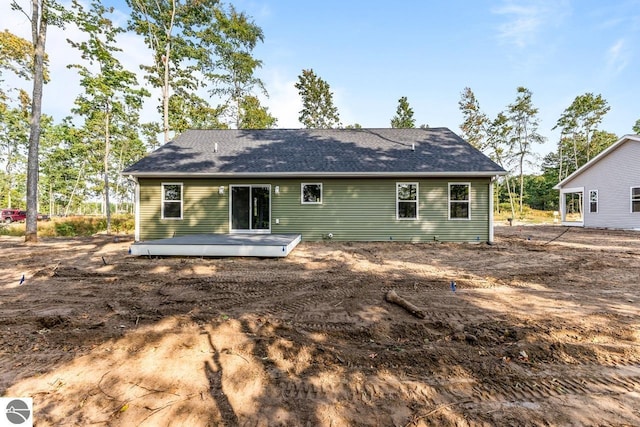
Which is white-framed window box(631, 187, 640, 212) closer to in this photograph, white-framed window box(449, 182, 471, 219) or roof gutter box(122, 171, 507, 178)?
roof gutter box(122, 171, 507, 178)

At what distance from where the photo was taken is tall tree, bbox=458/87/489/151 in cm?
2993

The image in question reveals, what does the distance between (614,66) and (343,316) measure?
92.5ft

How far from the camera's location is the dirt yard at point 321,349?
1.96 meters

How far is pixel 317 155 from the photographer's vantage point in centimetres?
1147

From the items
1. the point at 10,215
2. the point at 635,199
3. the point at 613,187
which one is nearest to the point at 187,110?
the point at 10,215

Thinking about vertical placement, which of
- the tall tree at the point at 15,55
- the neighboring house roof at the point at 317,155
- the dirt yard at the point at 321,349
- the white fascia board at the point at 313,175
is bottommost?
the dirt yard at the point at 321,349

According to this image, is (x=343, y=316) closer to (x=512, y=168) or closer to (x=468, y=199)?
(x=468, y=199)

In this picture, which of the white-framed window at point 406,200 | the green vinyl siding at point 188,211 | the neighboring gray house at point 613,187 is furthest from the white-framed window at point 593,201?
the green vinyl siding at point 188,211

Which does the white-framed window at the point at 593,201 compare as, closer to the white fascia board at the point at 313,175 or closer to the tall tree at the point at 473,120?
the white fascia board at the point at 313,175

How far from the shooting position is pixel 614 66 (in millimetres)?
19594

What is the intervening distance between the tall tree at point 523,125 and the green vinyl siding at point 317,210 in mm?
25255

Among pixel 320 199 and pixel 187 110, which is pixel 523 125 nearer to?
pixel 320 199

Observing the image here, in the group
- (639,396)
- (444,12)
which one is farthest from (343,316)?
(444,12)

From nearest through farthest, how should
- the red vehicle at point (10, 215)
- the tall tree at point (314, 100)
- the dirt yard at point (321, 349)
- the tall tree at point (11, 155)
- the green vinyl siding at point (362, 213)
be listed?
the dirt yard at point (321, 349)
the green vinyl siding at point (362, 213)
the red vehicle at point (10, 215)
the tall tree at point (11, 155)
the tall tree at point (314, 100)
